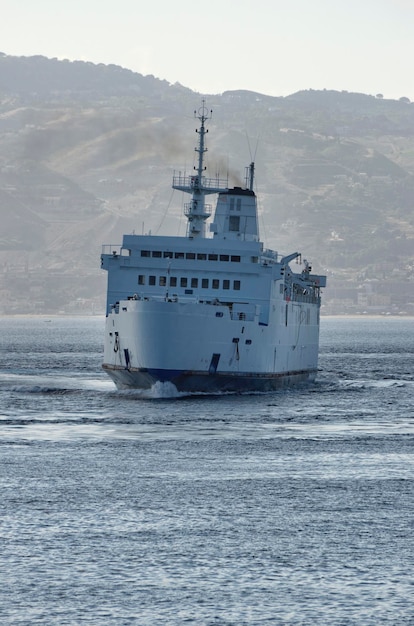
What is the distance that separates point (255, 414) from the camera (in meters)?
59.1

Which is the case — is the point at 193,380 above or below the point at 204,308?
below

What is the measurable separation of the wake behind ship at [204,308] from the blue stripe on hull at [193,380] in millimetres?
47

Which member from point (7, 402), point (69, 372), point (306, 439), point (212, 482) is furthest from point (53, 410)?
point (69, 372)

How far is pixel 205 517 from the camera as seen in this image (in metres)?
33.1

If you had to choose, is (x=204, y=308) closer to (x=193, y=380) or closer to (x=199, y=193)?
(x=193, y=380)

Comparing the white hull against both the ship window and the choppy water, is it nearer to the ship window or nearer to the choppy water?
the choppy water

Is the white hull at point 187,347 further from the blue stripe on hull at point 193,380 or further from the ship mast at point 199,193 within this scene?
the ship mast at point 199,193

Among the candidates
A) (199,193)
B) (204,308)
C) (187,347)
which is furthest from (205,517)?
(199,193)

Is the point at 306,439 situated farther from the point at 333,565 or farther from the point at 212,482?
the point at 333,565

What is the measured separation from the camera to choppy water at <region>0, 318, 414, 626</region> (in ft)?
83.3

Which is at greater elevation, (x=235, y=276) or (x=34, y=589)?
(x=235, y=276)

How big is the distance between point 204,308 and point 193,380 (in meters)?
3.40

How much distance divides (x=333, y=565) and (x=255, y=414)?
31.0 m

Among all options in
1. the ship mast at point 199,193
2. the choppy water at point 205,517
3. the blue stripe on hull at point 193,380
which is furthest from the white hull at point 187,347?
the ship mast at point 199,193
